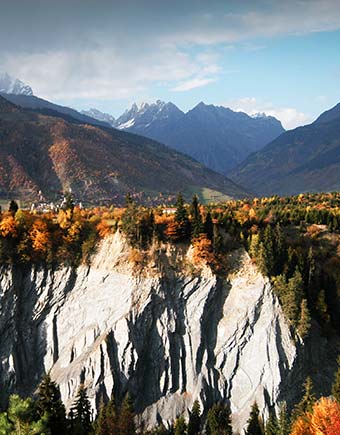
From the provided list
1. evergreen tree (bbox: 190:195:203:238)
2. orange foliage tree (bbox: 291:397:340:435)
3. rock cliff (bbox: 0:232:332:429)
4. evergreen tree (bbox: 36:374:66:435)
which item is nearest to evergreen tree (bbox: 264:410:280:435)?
orange foliage tree (bbox: 291:397:340:435)

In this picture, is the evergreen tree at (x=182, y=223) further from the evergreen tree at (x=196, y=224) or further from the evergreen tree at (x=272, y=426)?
the evergreen tree at (x=272, y=426)

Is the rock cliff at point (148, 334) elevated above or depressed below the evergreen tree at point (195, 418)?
above

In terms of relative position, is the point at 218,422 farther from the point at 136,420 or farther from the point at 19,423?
the point at 19,423

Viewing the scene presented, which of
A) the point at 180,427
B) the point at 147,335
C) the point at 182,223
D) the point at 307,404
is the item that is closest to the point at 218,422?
the point at 180,427

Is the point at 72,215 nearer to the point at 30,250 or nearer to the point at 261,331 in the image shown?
the point at 30,250

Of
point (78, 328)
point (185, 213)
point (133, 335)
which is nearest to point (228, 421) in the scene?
point (133, 335)

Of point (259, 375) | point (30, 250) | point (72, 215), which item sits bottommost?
point (259, 375)

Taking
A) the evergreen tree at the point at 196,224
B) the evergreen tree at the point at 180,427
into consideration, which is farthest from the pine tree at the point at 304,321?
the evergreen tree at the point at 180,427
